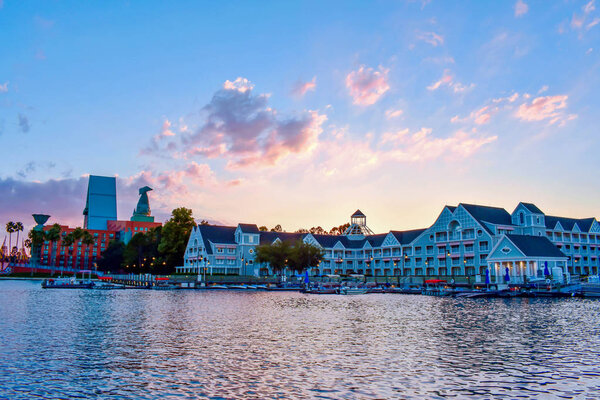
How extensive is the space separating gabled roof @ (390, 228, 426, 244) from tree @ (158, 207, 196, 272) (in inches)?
2214

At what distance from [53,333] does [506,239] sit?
77624 millimetres

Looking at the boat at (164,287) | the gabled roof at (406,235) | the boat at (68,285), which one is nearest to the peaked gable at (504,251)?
the gabled roof at (406,235)

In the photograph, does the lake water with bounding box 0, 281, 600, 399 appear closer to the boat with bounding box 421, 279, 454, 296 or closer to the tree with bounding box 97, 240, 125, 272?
the boat with bounding box 421, 279, 454, 296

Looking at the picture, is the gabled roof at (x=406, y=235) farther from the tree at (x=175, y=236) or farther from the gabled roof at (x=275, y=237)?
the tree at (x=175, y=236)

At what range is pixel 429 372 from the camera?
61.7 ft

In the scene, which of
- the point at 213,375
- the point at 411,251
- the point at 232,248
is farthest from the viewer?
the point at 232,248

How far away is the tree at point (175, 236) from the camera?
434 ft

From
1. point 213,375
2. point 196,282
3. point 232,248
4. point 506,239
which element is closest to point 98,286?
point 196,282

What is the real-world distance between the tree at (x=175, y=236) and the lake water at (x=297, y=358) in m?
95.9

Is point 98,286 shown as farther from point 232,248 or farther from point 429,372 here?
point 429,372

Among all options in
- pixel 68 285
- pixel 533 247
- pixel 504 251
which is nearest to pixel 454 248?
pixel 504 251

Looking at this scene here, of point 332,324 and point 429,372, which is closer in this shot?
point 429,372

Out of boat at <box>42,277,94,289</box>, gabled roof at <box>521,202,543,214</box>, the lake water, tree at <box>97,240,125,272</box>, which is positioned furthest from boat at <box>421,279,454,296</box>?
tree at <box>97,240,125,272</box>

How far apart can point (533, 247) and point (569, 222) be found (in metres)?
29.7
